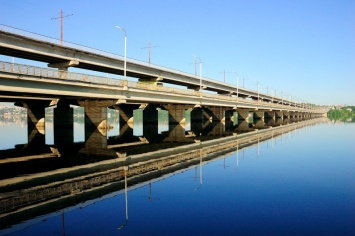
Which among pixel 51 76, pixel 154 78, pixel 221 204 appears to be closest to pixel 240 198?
pixel 221 204

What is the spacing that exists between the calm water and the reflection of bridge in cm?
57

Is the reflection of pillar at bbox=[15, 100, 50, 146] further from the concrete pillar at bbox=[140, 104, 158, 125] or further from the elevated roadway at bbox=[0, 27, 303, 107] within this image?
the concrete pillar at bbox=[140, 104, 158, 125]

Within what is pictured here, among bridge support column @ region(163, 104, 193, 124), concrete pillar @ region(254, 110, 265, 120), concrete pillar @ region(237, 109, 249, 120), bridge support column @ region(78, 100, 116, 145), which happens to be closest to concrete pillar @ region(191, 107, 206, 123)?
bridge support column @ region(163, 104, 193, 124)

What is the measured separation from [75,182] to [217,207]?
7517 millimetres

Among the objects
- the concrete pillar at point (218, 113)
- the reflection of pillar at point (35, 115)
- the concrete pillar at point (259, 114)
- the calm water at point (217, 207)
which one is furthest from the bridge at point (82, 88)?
the concrete pillar at point (259, 114)

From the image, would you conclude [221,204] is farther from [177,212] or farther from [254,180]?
[254,180]

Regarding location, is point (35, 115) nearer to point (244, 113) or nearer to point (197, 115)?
point (197, 115)

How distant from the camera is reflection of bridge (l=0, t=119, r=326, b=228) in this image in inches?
419

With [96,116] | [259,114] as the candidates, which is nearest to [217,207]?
[96,116]

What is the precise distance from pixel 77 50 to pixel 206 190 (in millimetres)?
37173

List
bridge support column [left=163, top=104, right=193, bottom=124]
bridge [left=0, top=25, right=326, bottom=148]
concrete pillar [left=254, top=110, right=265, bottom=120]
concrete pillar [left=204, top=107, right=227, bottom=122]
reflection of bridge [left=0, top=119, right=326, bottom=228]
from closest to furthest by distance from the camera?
1. reflection of bridge [left=0, top=119, right=326, bottom=228]
2. bridge [left=0, top=25, right=326, bottom=148]
3. bridge support column [left=163, top=104, right=193, bottom=124]
4. concrete pillar [left=204, top=107, right=227, bottom=122]
5. concrete pillar [left=254, top=110, right=265, bottom=120]

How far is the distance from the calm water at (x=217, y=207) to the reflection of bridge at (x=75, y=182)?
0.57 meters

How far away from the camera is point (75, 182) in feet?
47.3

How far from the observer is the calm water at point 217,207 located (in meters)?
8.66
